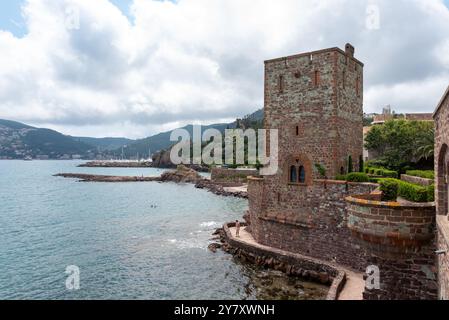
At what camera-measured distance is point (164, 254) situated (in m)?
24.8

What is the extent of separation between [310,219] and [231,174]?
65959mm

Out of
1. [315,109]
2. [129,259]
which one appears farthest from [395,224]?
[129,259]

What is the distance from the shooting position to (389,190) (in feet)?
43.9

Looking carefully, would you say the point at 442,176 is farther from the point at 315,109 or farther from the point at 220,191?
the point at 220,191

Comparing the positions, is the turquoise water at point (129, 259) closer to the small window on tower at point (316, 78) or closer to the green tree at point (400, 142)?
the small window on tower at point (316, 78)

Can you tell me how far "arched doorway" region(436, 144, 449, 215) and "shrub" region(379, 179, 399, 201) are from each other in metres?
3.86

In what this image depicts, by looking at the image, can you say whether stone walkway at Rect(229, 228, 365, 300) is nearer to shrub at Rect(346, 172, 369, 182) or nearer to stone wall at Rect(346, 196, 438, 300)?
stone wall at Rect(346, 196, 438, 300)

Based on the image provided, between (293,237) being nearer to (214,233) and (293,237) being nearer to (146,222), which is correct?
(214,233)

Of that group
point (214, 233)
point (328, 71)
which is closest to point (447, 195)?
point (328, 71)

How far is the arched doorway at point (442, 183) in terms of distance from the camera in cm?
909

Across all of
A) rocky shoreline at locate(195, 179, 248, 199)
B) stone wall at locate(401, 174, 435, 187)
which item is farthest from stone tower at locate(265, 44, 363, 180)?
rocky shoreline at locate(195, 179, 248, 199)

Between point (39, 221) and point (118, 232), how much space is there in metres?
13.1

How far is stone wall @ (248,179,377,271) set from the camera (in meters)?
17.8
